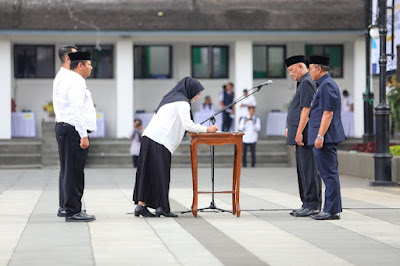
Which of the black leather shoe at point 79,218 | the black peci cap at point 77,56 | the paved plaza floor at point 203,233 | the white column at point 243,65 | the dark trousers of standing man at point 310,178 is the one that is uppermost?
the white column at point 243,65

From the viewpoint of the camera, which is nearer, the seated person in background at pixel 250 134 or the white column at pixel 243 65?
the seated person in background at pixel 250 134

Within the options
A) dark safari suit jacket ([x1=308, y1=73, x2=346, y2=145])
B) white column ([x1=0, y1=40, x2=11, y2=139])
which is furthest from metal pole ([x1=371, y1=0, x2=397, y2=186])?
white column ([x1=0, y1=40, x2=11, y2=139])

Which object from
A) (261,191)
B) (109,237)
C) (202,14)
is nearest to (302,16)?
(202,14)

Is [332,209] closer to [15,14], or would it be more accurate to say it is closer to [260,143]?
[260,143]

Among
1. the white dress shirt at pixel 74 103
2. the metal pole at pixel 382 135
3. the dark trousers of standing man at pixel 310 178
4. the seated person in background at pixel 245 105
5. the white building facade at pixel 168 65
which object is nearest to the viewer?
the white dress shirt at pixel 74 103

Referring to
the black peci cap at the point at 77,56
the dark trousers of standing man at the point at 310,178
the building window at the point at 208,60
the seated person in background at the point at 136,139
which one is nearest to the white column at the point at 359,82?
the building window at the point at 208,60

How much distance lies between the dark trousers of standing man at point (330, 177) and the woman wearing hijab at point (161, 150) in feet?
5.58

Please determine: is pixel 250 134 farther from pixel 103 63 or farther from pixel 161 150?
pixel 161 150

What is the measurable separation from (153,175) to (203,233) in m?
1.95

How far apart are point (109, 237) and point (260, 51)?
2616 cm

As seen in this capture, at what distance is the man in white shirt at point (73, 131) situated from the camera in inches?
514

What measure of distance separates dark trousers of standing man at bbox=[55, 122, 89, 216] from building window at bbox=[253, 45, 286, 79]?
24.1m

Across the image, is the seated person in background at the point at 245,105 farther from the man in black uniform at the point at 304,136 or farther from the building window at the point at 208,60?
the man in black uniform at the point at 304,136

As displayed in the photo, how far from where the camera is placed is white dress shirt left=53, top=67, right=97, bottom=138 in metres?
13.0
